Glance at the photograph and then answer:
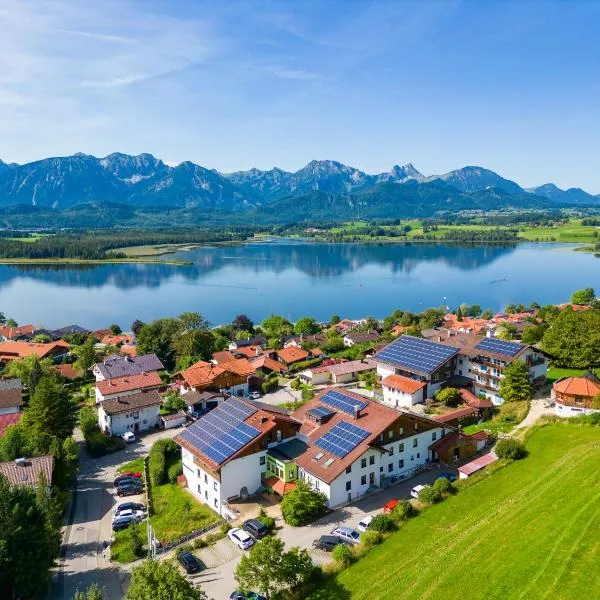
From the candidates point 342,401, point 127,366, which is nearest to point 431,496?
point 342,401

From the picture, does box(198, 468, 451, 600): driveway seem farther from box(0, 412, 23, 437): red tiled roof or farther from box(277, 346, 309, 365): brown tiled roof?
box(277, 346, 309, 365): brown tiled roof

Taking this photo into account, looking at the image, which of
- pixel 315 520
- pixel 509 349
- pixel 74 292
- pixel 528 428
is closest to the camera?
pixel 315 520

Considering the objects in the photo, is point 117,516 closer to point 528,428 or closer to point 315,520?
point 315,520

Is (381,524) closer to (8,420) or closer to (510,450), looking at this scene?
(510,450)

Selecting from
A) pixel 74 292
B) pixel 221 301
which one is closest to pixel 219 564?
pixel 221 301

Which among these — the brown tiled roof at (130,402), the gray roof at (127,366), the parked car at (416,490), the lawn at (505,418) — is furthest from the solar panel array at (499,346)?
the gray roof at (127,366)

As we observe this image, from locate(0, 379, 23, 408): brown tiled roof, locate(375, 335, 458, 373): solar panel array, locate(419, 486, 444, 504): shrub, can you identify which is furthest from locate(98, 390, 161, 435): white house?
locate(419, 486, 444, 504): shrub

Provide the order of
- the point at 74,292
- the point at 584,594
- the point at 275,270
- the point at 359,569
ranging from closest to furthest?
the point at 584,594
the point at 359,569
the point at 74,292
the point at 275,270
